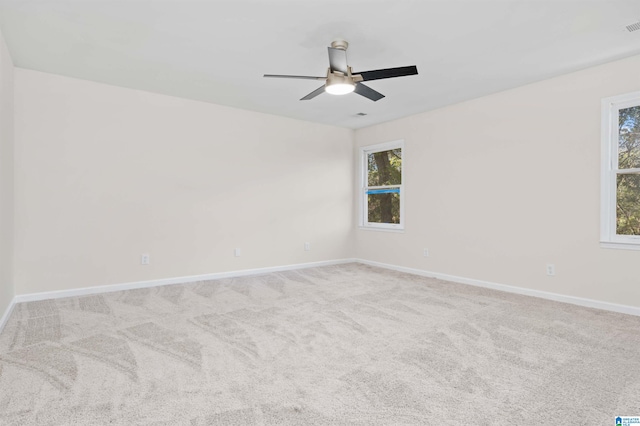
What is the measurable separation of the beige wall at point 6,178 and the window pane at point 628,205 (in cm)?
584

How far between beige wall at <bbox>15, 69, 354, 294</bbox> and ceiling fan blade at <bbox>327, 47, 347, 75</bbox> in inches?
109

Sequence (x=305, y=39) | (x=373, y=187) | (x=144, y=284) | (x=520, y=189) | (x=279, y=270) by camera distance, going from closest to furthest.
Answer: (x=305, y=39)
(x=520, y=189)
(x=144, y=284)
(x=279, y=270)
(x=373, y=187)

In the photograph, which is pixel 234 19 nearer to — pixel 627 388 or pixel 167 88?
pixel 167 88

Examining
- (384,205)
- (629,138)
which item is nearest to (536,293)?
(629,138)

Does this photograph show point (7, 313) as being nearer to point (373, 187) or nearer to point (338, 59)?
point (338, 59)

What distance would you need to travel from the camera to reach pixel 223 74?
150 inches

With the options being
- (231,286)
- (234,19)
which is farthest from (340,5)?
(231,286)

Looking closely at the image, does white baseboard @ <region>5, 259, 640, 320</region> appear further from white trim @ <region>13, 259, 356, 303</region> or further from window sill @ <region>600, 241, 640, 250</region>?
window sill @ <region>600, 241, 640, 250</region>

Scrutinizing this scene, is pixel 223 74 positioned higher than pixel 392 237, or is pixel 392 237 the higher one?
pixel 223 74

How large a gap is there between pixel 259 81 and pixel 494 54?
249 cm

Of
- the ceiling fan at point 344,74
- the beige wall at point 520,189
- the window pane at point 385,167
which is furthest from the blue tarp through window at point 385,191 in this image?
the ceiling fan at point 344,74

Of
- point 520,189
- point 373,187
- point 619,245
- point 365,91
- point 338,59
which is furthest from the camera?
point 373,187

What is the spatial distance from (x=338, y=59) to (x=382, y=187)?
143 inches

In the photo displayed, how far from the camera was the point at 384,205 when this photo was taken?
612 cm
